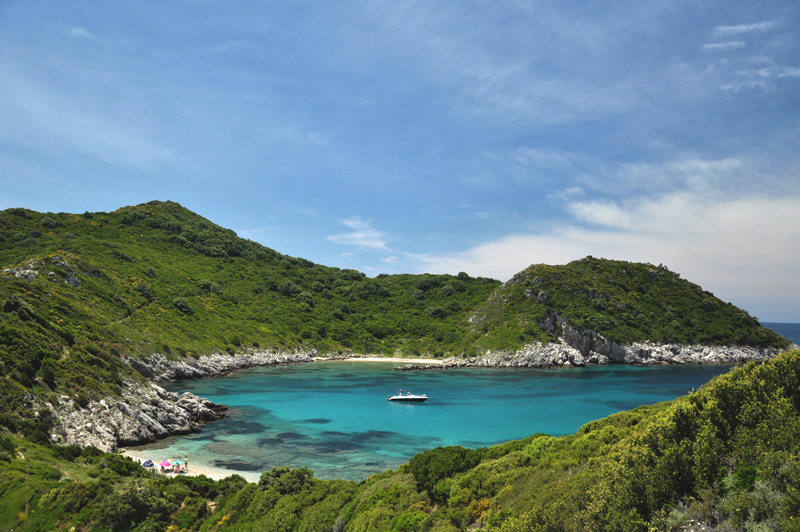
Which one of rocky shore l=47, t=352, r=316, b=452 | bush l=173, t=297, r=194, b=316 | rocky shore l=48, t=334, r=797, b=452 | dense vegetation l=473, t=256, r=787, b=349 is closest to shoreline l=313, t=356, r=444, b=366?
rocky shore l=48, t=334, r=797, b=452

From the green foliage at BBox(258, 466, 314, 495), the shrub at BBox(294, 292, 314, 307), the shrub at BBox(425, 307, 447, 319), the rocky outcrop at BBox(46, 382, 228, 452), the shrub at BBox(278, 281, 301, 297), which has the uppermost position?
the shrub at BBox(278, 281, 301, 297)

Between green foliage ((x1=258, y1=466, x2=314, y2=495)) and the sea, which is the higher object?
green foliage ((x1=258, y1=466, x2=314, y2=495))

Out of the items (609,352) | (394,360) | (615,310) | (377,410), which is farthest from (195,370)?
(615,310)

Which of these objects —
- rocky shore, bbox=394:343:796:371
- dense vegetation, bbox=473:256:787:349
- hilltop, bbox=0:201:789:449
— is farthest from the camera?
dense vegetation, bbox=473:256:787:349

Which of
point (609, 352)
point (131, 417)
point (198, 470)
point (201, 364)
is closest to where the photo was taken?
point (198, 470)

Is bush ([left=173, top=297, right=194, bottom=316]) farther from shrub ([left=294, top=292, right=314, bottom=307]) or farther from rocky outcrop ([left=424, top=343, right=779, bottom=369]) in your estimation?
rocky outcrop ([left=424, top=343, right=779, bottom=369])

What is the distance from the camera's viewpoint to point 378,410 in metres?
48.7

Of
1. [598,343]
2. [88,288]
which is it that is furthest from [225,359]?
[598,343]

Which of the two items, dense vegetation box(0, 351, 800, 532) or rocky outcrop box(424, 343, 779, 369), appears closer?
dense vegetation box(0, 351, 800, 532)

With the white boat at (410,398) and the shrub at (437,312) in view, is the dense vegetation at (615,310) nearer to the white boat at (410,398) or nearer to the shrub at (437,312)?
the shrub at (437,312)

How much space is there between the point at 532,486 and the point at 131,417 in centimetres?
3346

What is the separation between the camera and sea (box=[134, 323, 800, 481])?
100 feet

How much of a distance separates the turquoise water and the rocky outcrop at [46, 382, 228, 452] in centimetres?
152

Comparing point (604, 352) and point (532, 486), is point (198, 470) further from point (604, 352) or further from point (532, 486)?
point (604, 352)
